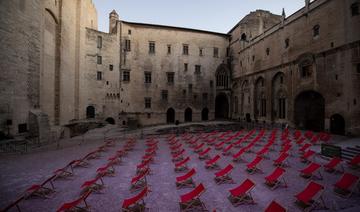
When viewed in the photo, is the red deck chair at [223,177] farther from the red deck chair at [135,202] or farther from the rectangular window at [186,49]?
the rectangular window at [186,49]

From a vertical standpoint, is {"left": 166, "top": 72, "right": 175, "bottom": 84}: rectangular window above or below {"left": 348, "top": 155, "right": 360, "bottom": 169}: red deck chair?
above

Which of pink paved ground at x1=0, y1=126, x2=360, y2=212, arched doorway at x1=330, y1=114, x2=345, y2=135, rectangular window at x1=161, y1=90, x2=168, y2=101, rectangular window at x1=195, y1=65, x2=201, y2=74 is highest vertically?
rectangular window at x1=195, y1=65, x2=201, y2=74

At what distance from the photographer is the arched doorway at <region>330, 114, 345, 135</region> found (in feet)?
54.4

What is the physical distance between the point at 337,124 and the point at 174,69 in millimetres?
23601

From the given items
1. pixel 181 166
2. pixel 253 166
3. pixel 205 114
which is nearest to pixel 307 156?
pixel 253 166

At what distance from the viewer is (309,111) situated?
20750 millimetres

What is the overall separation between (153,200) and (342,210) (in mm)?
5665

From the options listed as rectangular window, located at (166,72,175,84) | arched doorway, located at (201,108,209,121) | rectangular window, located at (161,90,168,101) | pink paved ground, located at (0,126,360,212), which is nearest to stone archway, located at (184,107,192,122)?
arched doorway, located at (201,108,209,121)

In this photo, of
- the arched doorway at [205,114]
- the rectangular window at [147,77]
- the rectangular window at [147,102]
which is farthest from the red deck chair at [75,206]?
the arched doorway at [205,114]

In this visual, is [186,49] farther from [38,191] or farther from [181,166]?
[38,191]

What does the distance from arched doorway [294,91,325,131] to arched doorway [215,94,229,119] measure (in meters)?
15.1

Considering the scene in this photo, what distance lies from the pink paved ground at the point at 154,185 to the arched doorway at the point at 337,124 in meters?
A: 9.82

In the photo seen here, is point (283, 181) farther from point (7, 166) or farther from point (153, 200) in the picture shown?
point (7, 166)

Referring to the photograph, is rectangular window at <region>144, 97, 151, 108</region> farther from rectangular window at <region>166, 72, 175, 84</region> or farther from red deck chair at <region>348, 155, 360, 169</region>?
red deck chair at <region>348, 155, 360, 169</region>
